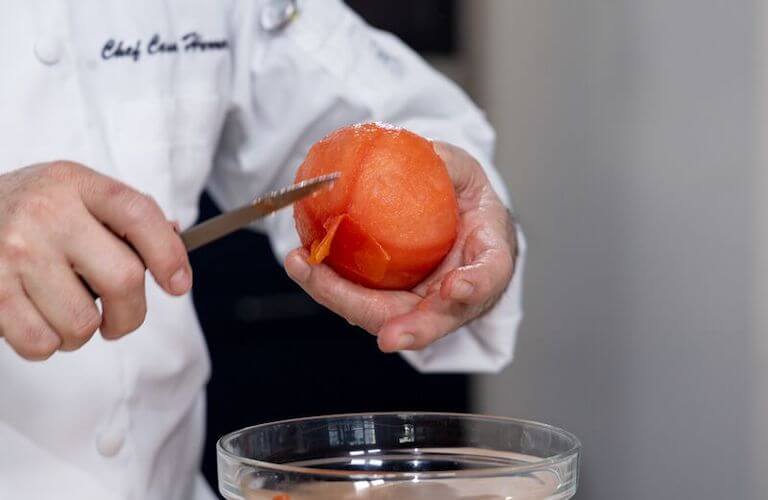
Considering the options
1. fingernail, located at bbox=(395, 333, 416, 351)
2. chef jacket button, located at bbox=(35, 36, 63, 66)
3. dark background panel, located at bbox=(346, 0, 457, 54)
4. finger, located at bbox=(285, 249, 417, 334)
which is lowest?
dark background panel, located at bbox=(346, 0, 457, 54)

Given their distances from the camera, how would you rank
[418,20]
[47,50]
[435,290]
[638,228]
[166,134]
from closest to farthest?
[435,290], [47,50], [166,134], [638,228], [418,20]

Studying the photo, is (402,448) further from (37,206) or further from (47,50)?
(47,50)

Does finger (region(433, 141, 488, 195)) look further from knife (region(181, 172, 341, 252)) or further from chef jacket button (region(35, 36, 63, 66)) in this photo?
chef jacket button (region(35, 36, 63, 66))

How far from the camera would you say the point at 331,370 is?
211cm

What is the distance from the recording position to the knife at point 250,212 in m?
0.61

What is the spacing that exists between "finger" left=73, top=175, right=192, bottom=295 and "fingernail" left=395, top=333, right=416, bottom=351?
141mm

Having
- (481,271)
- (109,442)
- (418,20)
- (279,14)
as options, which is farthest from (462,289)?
(418,20)

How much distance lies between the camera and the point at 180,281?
63 centimetres

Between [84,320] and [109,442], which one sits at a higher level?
[84,320]

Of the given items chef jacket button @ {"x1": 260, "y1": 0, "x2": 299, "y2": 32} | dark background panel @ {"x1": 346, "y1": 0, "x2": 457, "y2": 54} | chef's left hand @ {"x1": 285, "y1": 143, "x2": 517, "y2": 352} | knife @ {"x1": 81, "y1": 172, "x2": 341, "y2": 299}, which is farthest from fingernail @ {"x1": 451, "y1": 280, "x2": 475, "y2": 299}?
dark background panel @ {"x1": 346, "y1": 0, "x2": 457, "y2": 54}

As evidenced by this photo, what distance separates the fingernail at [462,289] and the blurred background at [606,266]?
0.86 meters

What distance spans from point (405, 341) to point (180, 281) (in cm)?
15

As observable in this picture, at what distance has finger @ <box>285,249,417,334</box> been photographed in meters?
0.69

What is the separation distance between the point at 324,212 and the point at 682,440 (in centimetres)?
109
